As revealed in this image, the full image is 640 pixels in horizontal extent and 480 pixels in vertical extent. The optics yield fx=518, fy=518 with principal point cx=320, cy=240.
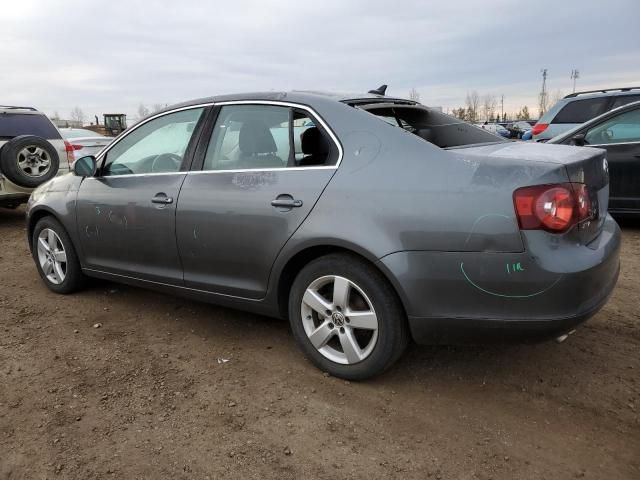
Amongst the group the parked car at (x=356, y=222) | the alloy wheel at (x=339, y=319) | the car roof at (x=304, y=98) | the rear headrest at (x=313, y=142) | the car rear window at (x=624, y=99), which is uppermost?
the car rear window at (x=624, y=99)

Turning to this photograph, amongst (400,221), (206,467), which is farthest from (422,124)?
(206,467)

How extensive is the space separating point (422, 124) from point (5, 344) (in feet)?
10.4

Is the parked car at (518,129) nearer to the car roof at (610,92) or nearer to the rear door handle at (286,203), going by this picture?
the car roof at (610,92)

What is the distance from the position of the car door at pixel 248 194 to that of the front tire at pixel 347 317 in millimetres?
277

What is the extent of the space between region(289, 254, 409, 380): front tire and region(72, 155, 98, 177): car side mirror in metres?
2.04

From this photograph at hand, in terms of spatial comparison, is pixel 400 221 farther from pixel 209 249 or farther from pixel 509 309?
pixel 209 249

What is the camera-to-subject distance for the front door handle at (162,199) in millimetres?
3438

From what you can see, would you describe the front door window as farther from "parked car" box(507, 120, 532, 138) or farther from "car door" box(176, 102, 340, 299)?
"parked car" box(507, 120, 532, 138)

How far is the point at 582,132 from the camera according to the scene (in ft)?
21.2

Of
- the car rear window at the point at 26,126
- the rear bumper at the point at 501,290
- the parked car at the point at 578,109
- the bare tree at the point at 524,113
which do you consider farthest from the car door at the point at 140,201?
the bare tree at the point at 524,113

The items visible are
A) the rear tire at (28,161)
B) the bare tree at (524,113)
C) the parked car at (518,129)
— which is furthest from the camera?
the bare tree at (524,113)

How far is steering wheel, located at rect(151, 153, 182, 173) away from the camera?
356 cm

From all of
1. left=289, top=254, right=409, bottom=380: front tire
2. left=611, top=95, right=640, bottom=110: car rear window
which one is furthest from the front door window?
left=611, top=95, right=640, bottom=110: car rear window

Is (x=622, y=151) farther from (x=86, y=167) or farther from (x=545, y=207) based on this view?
(x=86, y=167)
